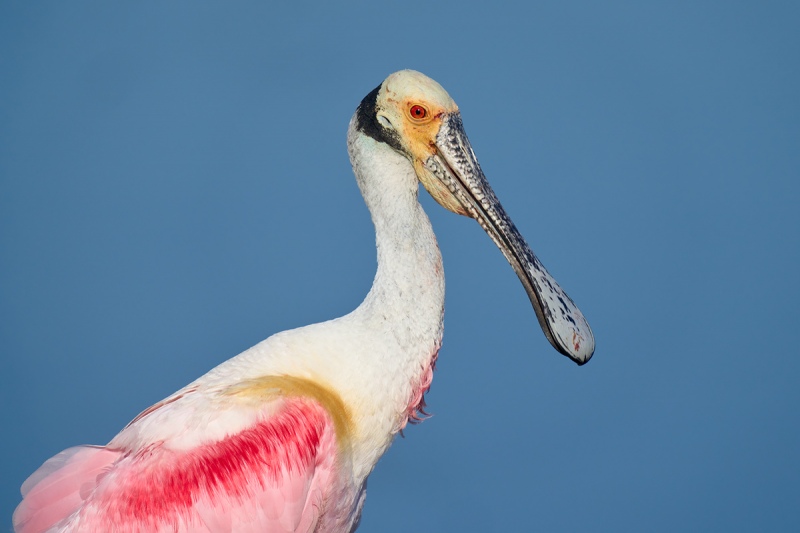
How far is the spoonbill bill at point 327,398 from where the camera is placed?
2.65 metres

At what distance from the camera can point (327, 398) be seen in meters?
2.78

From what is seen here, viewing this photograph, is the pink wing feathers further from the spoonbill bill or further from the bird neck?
the bird neck

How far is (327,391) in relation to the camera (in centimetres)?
281

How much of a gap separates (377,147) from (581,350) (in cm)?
85

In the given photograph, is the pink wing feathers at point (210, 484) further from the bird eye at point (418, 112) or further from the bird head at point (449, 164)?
the bird eye at point (418, 112)

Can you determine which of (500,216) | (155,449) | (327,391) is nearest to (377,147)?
(500,216)

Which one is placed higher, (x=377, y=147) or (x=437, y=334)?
(x=377, y=147)

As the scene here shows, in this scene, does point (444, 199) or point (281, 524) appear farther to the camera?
point (444, 199)

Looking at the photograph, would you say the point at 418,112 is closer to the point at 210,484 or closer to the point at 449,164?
the point at 449,164

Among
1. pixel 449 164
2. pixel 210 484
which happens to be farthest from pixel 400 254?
pixel 210 484

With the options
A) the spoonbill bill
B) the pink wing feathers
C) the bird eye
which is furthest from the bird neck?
the pink wing feathers

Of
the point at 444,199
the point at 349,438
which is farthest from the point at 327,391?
the point at 444,199

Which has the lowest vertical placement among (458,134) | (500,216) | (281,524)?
(281,524)

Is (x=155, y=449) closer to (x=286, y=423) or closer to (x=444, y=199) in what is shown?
(x=286, y=423)
